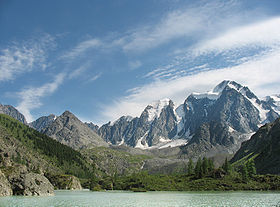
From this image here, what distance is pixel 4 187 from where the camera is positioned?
106750mm

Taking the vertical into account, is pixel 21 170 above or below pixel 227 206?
above

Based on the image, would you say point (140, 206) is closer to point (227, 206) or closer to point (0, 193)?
point (227, 206)

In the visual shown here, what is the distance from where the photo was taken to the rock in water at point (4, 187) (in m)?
105

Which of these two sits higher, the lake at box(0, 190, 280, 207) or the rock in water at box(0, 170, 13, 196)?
the rock in water at box(0, 170, 13, 196)

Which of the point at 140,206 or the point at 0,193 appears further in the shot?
the point at 0,193

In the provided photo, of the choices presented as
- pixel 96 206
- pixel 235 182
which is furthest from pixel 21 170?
pixel 235 182

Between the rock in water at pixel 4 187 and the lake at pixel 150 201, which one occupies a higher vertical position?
the rock in water at pixel 4 187

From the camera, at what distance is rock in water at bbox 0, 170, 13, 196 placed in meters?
105

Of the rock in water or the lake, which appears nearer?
the lake

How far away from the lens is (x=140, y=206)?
70.9m

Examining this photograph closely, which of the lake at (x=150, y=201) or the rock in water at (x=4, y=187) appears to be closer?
the lake at (x=150, y=201)

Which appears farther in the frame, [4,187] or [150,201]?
[4,187]

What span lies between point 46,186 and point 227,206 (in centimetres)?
8783

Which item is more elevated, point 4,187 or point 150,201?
point 4,187
